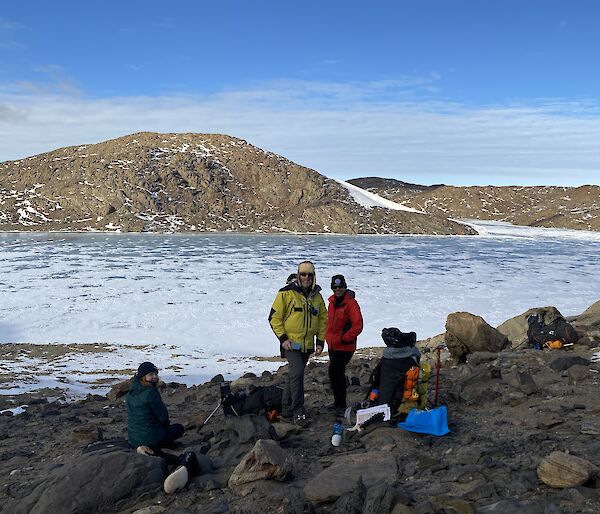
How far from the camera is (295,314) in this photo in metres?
6.21

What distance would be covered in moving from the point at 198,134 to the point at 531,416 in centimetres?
11436

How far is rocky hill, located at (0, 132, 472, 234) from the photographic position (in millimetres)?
79688

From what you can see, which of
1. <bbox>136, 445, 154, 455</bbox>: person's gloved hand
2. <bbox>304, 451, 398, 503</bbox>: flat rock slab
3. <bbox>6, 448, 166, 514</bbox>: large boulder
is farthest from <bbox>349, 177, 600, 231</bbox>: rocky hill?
<bbox>6, 448, 166, 514</bbox>: large boulder

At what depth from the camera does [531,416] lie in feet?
20.1

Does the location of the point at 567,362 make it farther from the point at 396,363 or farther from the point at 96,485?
the point at 96,485

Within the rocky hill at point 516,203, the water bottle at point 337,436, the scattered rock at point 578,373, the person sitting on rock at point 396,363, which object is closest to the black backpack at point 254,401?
the water bottle at point 337,436

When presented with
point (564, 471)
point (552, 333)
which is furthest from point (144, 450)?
point (552, 333)

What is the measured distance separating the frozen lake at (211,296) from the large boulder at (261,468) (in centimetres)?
755

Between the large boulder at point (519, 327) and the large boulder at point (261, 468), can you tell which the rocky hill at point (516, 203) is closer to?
the large boulder at point (519, 327)

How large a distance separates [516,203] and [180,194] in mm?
90205

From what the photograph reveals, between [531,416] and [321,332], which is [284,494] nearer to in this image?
[321,332]

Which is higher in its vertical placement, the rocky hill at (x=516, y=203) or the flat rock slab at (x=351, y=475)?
the rocky hill at (x=516, y=203)

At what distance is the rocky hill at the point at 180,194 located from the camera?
261ft

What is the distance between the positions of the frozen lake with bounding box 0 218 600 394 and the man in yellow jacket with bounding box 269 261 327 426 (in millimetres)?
6414
